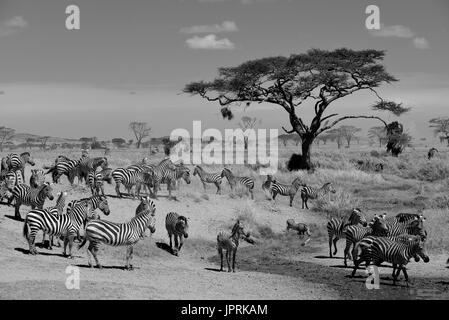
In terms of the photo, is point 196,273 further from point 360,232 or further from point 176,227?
point 360,232

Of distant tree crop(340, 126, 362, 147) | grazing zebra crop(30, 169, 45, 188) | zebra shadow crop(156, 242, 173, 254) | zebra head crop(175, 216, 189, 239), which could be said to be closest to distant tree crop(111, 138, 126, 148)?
distant tree crop(340, 126, 362, 147)

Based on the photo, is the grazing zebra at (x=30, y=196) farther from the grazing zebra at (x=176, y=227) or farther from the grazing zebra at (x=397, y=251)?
the grazing zebra at (x=397, y=251)

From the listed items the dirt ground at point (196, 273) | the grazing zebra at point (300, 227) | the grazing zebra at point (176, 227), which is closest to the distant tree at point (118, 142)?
the dirt ground at point (196, 273)

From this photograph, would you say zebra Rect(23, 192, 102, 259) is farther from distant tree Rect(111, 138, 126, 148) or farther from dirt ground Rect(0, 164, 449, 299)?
distant tree Rect(111, 138, 126, 148)

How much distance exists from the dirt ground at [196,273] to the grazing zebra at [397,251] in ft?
1.78

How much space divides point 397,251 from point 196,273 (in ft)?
14.5

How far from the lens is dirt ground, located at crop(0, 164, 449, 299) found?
11675 millimetres

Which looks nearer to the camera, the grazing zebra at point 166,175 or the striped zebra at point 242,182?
the grazing zebra at point 166,175

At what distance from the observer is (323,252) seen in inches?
704

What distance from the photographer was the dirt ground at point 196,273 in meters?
11.7

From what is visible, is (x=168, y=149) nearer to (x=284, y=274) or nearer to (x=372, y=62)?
(x=372, y=62)

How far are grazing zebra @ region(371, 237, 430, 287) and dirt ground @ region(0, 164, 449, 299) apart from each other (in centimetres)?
54
